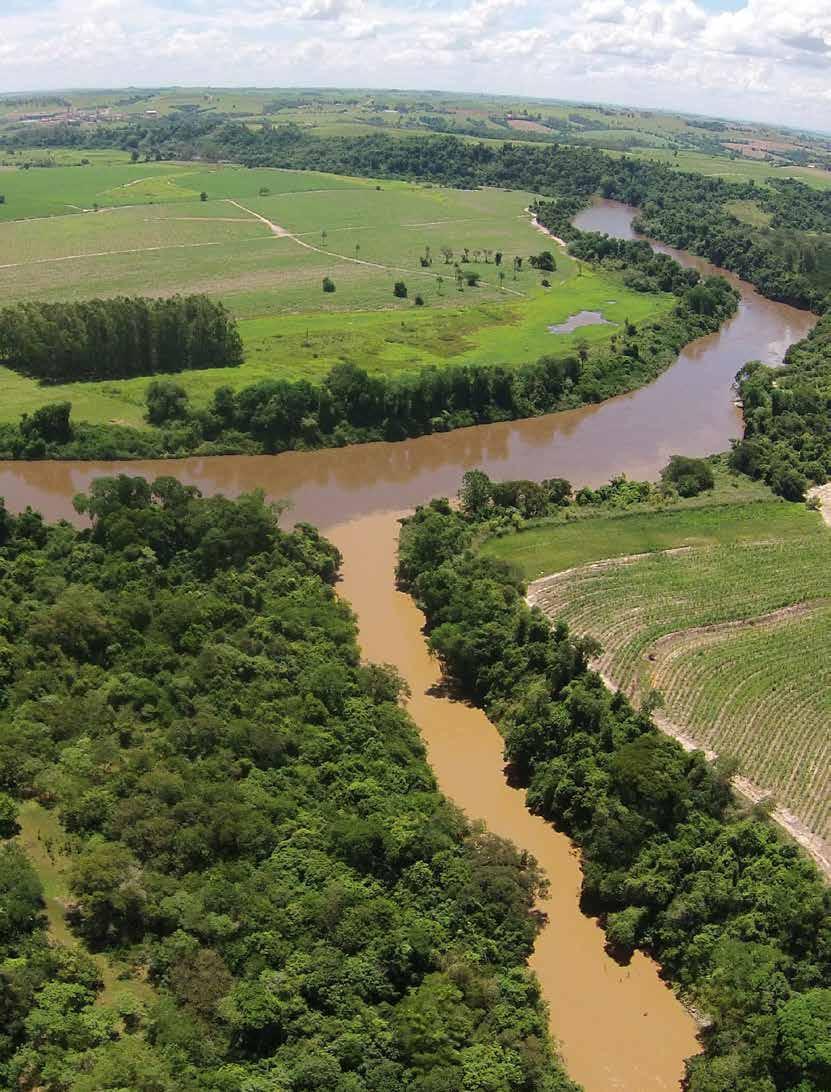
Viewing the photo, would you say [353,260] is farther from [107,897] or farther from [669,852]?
[107,897]

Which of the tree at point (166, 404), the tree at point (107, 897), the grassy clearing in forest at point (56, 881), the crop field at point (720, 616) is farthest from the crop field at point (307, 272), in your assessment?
the tree at point (107, 897)

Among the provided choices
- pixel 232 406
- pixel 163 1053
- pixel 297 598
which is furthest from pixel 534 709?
pixel 232 406

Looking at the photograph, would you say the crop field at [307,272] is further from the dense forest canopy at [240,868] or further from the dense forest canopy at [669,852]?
the dense forest canopy at [669,852]

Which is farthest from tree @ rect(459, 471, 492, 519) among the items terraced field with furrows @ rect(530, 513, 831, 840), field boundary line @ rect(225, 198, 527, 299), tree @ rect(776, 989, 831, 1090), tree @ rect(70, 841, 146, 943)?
field boundary line @ rect(225, 198, 527, 299)

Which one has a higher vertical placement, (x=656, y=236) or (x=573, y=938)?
(x=656, y=236)

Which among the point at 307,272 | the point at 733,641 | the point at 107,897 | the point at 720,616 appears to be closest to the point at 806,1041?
the point at 107,897

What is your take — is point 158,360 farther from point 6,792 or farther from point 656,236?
point 656,236
